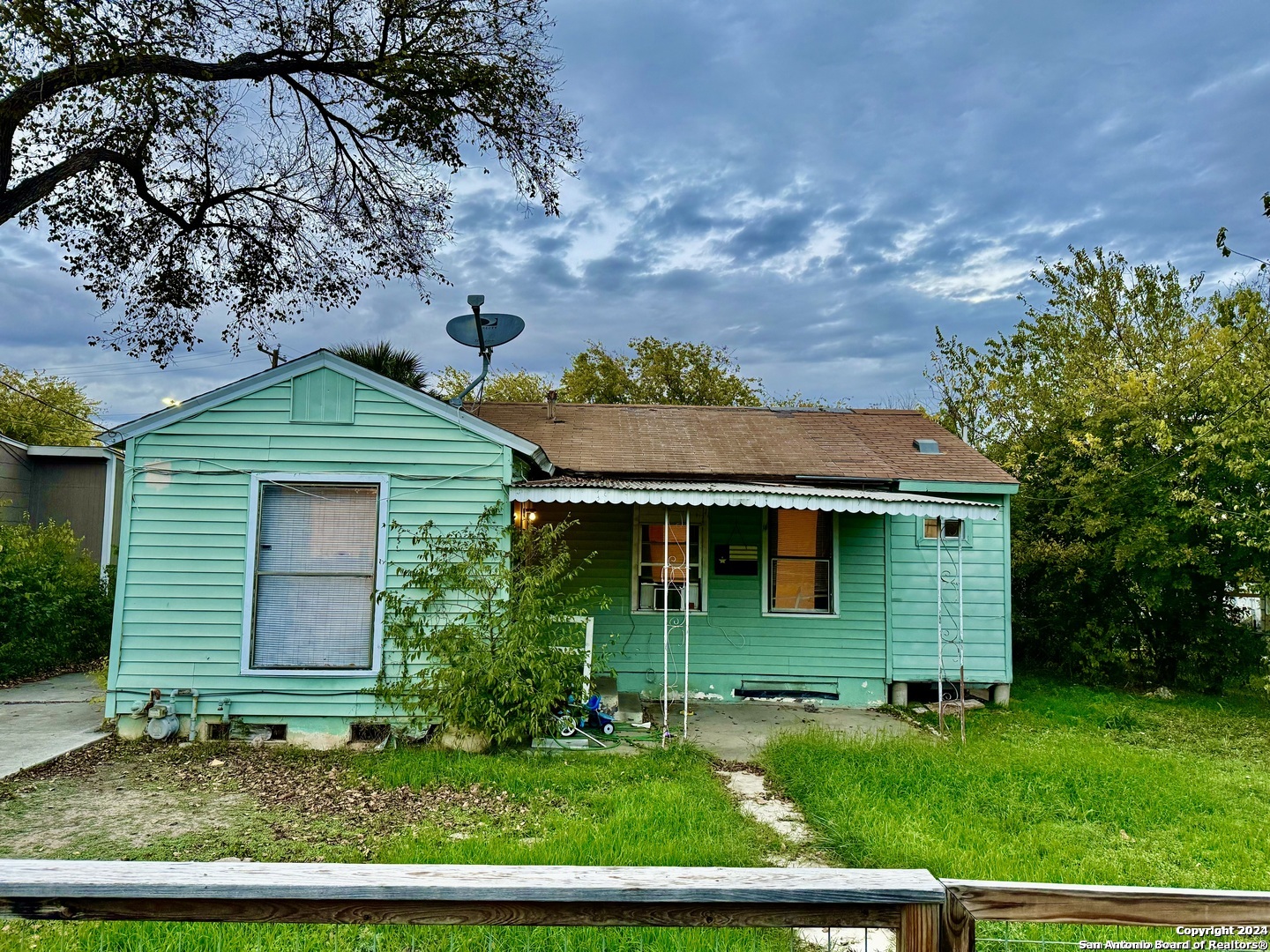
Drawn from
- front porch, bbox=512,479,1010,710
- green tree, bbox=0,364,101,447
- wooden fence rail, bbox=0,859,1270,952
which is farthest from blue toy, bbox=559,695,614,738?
green tree, bbox=0,364,101,447

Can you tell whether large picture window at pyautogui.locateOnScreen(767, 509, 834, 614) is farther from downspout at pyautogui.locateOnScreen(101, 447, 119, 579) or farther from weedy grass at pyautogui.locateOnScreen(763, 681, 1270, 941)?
downspout at pyautogui.locateOnScreen(101, 447, 119, 579)

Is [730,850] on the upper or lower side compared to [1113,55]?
lower

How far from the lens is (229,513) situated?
7.19 m

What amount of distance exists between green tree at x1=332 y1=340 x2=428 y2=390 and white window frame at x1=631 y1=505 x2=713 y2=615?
195 inches

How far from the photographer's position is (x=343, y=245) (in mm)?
11703

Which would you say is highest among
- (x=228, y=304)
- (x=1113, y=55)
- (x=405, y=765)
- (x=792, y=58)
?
(x=792, y=58)

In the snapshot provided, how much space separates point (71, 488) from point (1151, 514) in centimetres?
1915

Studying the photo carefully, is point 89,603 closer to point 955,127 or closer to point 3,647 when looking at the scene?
point 3,647

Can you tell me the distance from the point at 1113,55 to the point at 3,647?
17.2m

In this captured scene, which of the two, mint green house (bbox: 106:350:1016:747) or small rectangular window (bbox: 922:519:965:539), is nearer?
mint green house (bbox: 106:350:1016:747)

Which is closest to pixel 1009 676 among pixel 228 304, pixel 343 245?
pixel 343 245

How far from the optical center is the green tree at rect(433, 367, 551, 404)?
30.6m

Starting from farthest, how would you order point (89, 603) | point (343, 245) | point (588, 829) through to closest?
1. point (343, 245)
2. point (89, 603)
3. point (588, 829)

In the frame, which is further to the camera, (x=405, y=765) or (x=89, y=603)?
(x=89, y=603)
